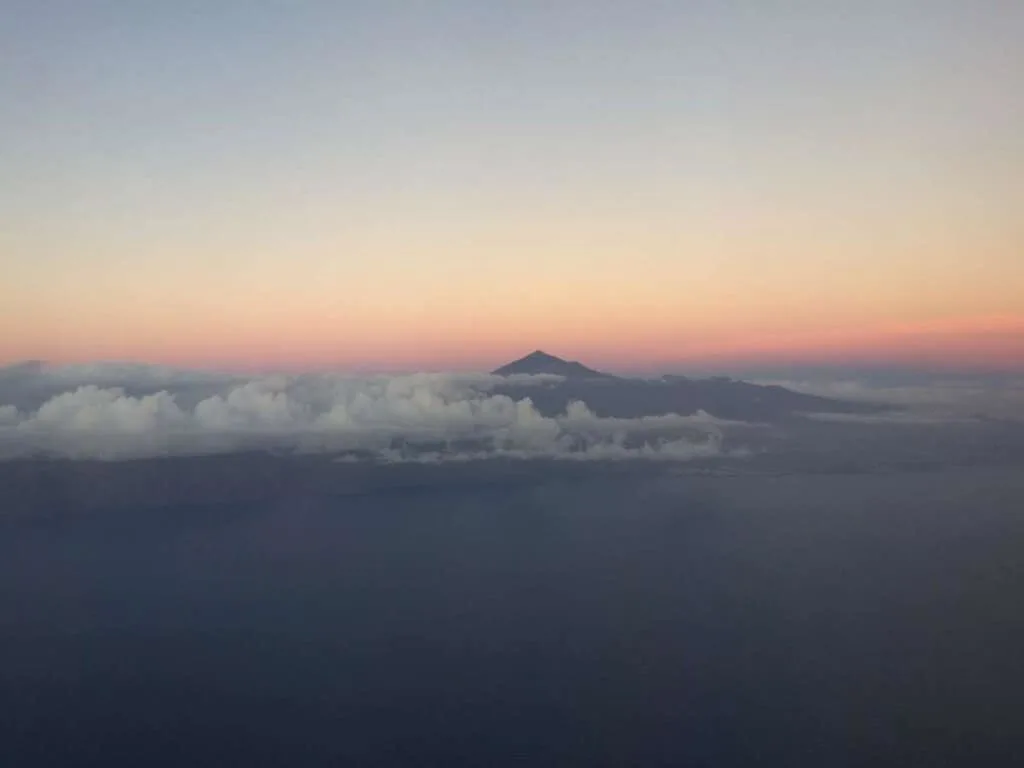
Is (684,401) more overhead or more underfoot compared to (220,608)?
more overhead

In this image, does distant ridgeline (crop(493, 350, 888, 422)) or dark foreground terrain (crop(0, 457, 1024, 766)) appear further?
distant ridgeline (crop(493, 350, 888, 422))

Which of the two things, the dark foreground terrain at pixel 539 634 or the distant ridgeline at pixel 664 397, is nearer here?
the dark foreground terrain at pixel 539 634

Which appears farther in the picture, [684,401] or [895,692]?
[684,401]

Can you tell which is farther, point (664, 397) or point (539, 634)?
point (664, 397)

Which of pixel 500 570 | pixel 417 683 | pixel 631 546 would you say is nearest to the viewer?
pixel 417 683

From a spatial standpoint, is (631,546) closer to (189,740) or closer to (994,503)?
(994,503)

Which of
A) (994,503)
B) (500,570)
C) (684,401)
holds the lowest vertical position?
(500,570)

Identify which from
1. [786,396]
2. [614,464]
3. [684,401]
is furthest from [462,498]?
[786,396]

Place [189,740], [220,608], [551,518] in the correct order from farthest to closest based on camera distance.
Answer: [551,518] < [220,608] < [189,740]
